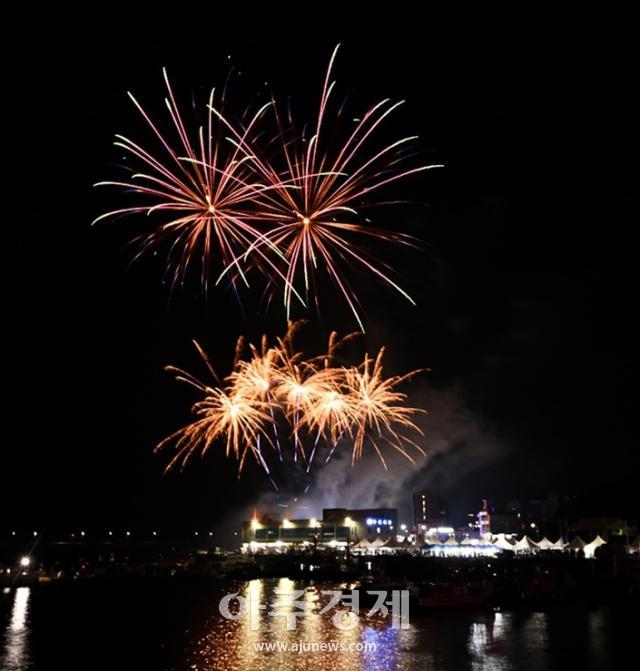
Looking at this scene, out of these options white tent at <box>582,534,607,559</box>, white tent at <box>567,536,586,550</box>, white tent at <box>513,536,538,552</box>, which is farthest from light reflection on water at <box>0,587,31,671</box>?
white tent at <box>513,536,538,552</box>

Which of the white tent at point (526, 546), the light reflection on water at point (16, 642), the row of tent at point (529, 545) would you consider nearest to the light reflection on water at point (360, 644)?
the light reflection on water at point (16, 642)

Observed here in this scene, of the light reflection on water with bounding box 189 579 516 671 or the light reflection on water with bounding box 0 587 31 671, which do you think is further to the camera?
the light reflection on water with bounding box 0 587 31 671

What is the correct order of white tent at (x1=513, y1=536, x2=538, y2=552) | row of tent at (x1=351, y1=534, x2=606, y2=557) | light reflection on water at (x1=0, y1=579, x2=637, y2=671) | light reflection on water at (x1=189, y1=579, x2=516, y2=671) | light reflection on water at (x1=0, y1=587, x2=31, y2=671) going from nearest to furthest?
light reflection on water at (x1=189, y1=579, x2=516, y2=671) < light reflection on water at (x1=0, y1=579, x2=637, y2=671) < light reflection on water at (x1=0, y1=587, x2=31, y2=671) < row of tent at (x1=351, y1=534, x2=606, y2=557) < white tent at (x1=513, y1=536, x2=538, y2=552)

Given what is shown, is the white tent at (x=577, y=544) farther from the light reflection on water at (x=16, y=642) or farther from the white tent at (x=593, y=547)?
the light reflection on water at (x=16, y=642)

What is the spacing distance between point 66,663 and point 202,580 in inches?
1888

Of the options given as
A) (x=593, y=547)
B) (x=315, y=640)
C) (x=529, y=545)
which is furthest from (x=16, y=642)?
(x=529, y=545)

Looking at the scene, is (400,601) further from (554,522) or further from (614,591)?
(554,522)

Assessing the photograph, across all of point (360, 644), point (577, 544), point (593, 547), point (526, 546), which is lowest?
point (360, 644)

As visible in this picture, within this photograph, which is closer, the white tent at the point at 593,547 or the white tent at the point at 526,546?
the white tent at the point at 593,547

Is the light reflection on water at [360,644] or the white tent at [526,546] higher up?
the white tent at [526,546]

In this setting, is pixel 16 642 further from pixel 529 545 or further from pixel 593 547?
pixel 529 545

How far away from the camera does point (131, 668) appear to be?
76.0 feet

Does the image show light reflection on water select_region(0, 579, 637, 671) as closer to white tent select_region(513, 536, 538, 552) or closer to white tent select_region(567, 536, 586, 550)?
white tent select_region(567, 536, 586, 550)

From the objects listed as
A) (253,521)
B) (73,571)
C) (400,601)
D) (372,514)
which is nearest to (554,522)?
(372,514)
